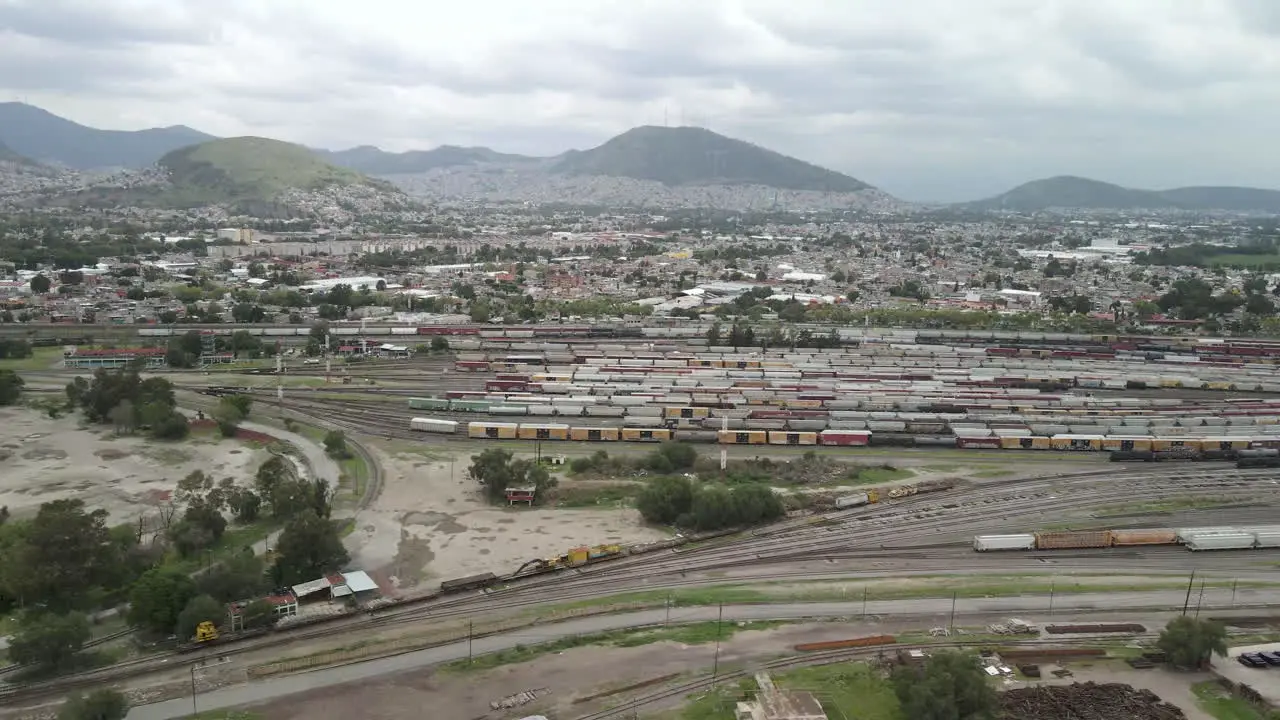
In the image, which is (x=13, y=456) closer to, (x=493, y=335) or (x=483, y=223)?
(x=493, y=335)

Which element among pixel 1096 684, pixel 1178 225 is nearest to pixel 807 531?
pixel 1096 684

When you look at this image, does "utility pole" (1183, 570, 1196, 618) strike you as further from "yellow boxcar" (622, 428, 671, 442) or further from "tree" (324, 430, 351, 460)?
"tree" (324, 430, 351, 460)

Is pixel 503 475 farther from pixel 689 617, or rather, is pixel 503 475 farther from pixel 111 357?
pixel 111 357

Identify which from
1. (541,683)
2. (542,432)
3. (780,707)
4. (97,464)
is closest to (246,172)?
(97,464)

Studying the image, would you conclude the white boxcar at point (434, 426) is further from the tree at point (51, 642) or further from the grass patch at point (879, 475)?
the tree at point (51, 642)

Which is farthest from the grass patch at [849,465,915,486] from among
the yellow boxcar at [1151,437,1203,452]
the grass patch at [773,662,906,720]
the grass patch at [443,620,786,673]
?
the grass patch at [773,662,906,720]

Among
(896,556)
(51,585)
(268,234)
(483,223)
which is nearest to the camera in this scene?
(51,585)
